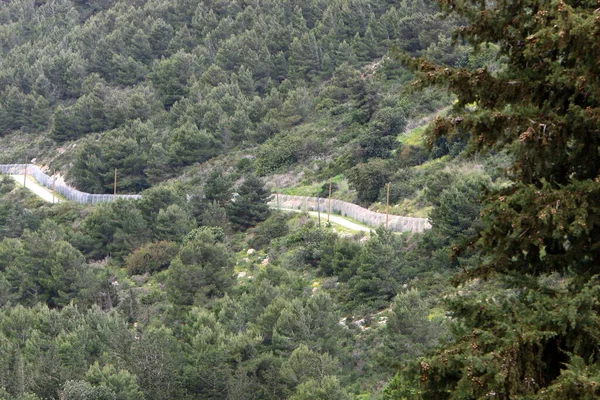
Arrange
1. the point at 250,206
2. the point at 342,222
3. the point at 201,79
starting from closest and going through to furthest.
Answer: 1. the point at 342,222
2. the point at 250,206
3. the point at 201,79

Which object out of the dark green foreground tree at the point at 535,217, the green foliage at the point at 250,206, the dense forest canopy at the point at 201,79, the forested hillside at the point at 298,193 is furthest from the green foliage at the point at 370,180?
the dark green foreground tree at the point at 535,217

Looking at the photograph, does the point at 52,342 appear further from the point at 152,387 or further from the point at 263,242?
the point at 263,242

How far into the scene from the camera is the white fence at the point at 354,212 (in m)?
51.8

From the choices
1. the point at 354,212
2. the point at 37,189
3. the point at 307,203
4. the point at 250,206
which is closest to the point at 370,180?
the point at 354,212

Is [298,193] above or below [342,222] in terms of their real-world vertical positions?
below

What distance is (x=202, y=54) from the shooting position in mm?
103312

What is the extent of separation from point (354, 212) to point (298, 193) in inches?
403

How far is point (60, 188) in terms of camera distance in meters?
85.8

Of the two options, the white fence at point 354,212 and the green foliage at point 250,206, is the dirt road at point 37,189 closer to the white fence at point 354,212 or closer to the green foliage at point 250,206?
the green foliage at point 250,206

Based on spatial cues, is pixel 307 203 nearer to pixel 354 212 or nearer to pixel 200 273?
pixel 354 212

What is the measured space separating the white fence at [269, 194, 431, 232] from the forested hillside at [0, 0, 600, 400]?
1.16m

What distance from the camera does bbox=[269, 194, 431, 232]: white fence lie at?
5181cm

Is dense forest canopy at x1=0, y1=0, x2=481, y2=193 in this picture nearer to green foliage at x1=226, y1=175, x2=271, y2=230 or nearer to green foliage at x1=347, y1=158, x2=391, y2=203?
green foliage at x1=347, y1=158, x2=391, y2=203

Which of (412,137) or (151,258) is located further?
(412,137)
